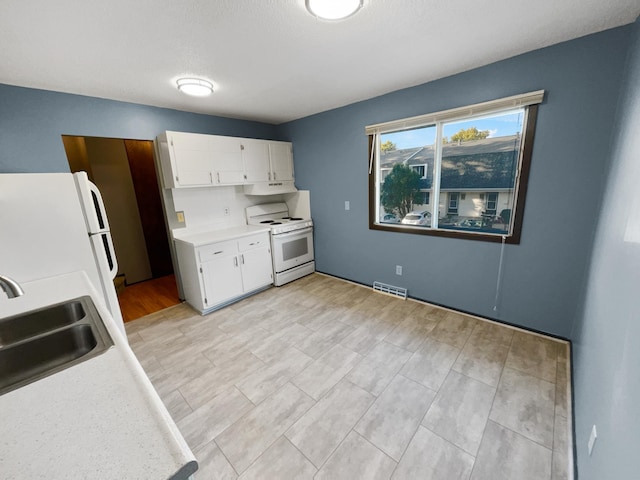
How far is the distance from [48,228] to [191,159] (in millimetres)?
1487

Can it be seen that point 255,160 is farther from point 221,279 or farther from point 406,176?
point 406,176

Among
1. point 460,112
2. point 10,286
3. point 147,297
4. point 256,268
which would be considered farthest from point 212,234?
point 460,112

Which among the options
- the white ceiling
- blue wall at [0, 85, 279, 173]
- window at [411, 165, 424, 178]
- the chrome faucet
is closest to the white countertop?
blue wall at [0, 85, 279, 173]

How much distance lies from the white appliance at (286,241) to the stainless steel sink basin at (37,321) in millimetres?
2286

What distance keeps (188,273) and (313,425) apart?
7.37 feet

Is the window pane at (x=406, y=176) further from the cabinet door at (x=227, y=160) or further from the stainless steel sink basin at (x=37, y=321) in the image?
the stainless steel sink basin at (x=37, y=321)

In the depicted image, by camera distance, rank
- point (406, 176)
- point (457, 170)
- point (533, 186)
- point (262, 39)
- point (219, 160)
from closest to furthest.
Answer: point (262, 39) < point (533, 186) < point (457, 170) < point (406, 176) < point (219, 160)

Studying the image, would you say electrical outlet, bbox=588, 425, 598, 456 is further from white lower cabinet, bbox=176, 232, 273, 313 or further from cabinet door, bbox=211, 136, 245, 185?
cabinet door, bbox=211, 136, 245, 185

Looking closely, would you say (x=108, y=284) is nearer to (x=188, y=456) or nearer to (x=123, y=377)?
(x=123, y=377)

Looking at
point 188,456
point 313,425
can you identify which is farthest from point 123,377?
point 313,425

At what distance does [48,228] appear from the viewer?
5.79 feet

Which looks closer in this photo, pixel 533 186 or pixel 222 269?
pixel 533 186

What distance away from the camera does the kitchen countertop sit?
0.53 metres

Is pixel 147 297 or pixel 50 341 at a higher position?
pixel 50 341
